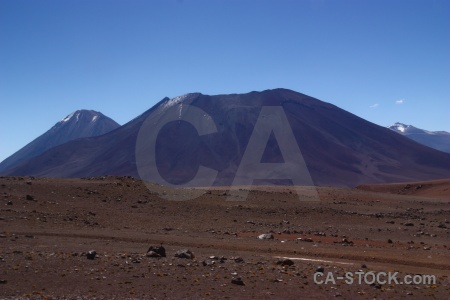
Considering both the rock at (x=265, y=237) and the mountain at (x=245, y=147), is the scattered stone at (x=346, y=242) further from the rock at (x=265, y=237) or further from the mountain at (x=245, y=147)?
the mountain at (x=245, y=147)

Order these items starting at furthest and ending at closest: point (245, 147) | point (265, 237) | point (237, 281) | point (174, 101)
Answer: point (174, 101) → point (245, 147) → point (265, 237) → point (237, 281)

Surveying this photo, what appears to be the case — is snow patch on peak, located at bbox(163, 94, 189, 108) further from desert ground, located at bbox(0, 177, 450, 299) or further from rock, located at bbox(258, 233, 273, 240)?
rock, located at bbox(258, 233, 273, 240)

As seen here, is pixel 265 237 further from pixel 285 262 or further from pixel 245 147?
pixel 245 147

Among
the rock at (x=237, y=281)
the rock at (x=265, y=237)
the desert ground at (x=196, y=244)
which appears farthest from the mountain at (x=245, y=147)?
the rock at (x=237, y=281)

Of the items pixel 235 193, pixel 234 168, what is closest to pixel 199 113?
pixel 234 168

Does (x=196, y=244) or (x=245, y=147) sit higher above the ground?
(x=245, y=147)

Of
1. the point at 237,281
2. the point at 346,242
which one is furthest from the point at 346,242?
the point at 237,281
